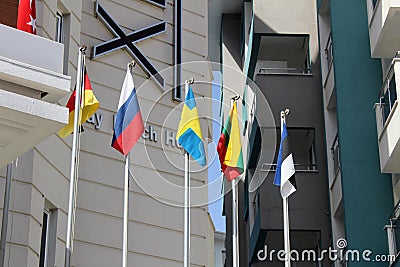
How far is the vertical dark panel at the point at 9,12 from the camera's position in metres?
14.2

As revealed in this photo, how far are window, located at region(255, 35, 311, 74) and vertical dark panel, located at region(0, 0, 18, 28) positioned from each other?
16320 millimetres

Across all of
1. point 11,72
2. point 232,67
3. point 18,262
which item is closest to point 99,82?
point 18,262

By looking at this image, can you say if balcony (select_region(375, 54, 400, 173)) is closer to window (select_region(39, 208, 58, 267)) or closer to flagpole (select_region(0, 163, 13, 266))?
window (select_region(39, 208, 58, 267))

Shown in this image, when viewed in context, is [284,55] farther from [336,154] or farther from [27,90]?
[27,90]

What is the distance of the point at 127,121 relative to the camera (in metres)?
17.1

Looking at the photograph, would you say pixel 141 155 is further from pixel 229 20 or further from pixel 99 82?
pixel 229 20

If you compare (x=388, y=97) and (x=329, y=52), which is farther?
(x=329, y=52)

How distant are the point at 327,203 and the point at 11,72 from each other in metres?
16.2

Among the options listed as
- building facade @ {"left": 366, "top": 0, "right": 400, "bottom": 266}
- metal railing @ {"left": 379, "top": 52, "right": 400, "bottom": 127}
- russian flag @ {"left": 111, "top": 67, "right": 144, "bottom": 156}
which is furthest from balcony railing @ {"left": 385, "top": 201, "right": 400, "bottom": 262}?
russian flag @ {"left": 111, "top": 67, "right": 144, "bottom": 156}

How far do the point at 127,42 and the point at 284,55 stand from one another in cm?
1183

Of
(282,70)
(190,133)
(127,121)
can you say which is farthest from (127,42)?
(282,70)

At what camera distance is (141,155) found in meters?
20.2

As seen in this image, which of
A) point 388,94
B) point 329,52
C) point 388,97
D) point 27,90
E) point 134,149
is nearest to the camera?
point 27,90

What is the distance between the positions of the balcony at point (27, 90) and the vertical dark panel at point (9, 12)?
1689 millimetres
